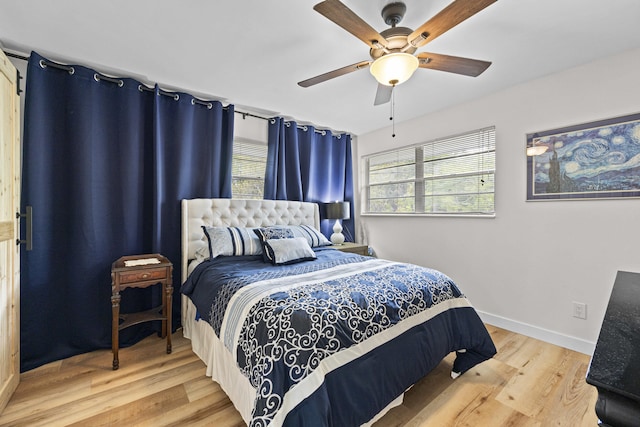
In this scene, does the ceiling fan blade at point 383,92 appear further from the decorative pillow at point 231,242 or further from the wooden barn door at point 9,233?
the wooden barn door at point 9,233

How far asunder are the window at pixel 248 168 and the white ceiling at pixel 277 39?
74 centimetres

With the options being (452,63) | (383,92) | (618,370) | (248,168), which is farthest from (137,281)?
(452,63)

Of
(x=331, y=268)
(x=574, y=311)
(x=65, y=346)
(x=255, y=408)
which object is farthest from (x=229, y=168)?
(x=574, y=311)

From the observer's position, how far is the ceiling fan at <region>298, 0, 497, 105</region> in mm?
1331

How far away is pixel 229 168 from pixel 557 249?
3.39m

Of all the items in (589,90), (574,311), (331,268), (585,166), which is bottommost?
(574,311)

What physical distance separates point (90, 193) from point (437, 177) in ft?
11.9

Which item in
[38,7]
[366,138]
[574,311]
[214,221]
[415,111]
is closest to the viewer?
[38,7]

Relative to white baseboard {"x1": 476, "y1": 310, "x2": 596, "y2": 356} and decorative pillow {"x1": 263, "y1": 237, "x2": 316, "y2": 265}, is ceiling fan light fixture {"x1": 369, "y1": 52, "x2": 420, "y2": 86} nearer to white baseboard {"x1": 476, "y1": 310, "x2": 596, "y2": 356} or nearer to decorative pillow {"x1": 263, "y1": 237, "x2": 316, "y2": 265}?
decorative pillow {"x1": 263, "y1": 237, "x2": 316, "y2": 265}

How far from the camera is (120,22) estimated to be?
1817mm

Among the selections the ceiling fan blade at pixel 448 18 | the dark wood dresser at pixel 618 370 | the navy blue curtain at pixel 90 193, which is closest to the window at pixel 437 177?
the ceiling fan blade at pixel 448 18

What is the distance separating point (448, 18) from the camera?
1399 mm

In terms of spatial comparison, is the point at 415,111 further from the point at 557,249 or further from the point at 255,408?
the point at 255,408

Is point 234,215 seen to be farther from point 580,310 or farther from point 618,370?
point 580,310
